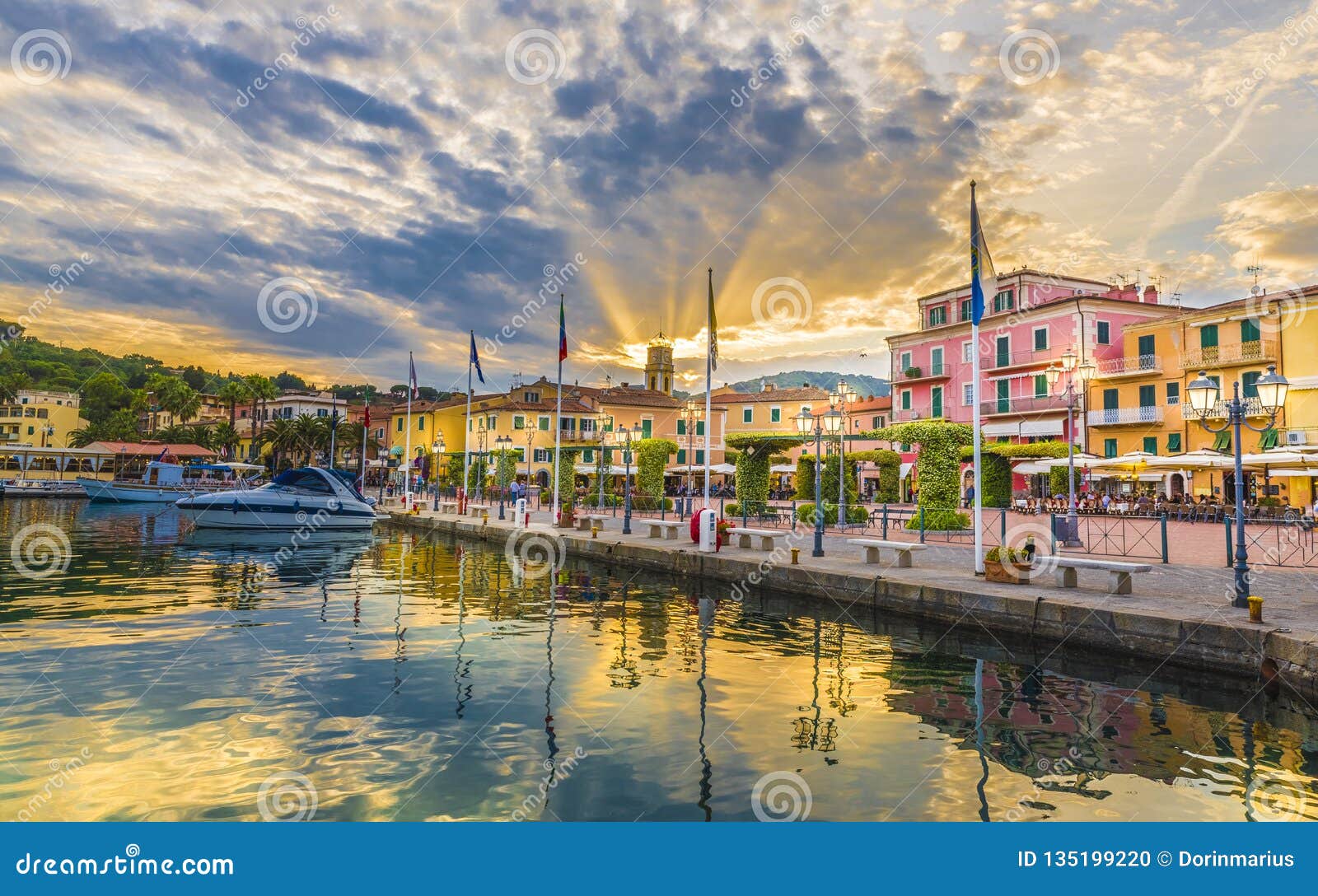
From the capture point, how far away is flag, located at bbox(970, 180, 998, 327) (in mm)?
14281

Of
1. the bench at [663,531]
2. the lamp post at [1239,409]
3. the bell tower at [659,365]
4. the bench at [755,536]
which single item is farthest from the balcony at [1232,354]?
the bell tower at [659,365]

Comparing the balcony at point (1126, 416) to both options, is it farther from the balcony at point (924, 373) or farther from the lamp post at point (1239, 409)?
the lamp post at point (1239, 409)

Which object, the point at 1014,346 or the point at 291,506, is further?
the point at 1014,346

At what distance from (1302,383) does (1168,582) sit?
88.2 feet

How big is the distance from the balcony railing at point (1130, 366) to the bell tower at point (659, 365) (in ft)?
195

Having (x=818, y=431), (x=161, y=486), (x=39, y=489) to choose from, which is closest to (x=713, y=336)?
(x=818, y=431)

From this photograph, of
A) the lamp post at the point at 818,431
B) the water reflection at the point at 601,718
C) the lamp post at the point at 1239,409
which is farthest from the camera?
the lamp post at the point at 818,431

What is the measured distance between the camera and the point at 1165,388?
1491 inches

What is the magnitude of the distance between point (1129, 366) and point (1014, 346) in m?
7.62

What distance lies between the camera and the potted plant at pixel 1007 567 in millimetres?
13719

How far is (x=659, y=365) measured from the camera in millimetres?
95500

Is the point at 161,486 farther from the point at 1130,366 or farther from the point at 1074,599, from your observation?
the point at 1130,366
